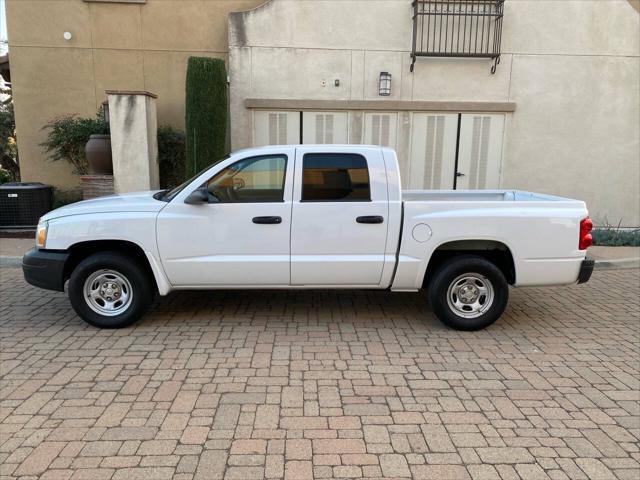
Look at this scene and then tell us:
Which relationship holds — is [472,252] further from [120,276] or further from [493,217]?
[120,276]

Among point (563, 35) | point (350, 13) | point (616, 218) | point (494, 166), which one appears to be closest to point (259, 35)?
point (350, 13)

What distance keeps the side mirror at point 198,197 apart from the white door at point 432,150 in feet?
21.8

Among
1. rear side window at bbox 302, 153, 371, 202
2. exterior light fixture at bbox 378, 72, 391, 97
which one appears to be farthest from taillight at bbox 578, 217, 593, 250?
exterior light fixture at bbox 378, 72, 391, 97

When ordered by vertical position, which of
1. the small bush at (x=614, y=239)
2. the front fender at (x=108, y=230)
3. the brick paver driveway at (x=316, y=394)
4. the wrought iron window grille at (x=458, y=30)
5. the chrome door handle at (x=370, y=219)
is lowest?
the brick paver driveway at (x=316, y=394)

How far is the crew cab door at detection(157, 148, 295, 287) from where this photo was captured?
4988 mm

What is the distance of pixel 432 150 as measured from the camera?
10.8 metres

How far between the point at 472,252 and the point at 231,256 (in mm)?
2541

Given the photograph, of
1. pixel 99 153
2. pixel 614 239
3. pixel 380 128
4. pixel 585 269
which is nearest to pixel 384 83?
pixel 380 128

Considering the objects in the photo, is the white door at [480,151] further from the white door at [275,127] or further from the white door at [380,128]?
the white door at [275,127]

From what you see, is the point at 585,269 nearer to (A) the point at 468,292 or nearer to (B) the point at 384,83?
(A) the point at 468,292

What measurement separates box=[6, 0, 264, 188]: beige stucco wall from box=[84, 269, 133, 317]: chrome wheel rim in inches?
272

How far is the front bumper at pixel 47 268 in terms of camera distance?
498 cm

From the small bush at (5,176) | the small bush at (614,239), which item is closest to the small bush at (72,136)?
the small bush at (5,176)

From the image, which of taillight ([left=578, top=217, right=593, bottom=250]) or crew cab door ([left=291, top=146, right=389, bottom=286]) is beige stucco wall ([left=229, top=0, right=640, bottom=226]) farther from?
taillight ([left=578, top=217, right=593, bottom=250])
